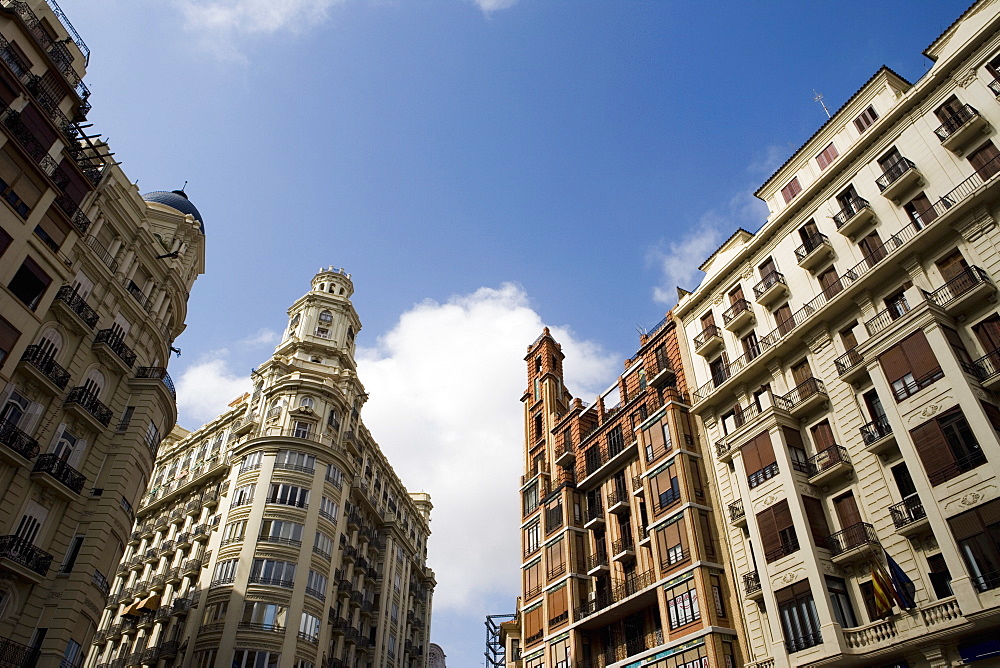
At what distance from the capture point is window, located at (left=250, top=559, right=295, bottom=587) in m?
50.9

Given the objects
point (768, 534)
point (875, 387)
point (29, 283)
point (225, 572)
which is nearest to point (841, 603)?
point (768, 534)

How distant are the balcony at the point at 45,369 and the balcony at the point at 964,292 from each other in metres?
38.4

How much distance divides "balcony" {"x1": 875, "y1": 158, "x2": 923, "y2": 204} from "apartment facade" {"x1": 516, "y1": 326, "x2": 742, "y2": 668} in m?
15.9

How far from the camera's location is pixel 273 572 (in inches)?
2028

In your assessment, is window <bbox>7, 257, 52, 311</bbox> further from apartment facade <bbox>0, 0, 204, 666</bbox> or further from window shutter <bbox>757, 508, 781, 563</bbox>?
window shutter <bbox>757, 508, 781, 563</bbox>

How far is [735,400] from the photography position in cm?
4022

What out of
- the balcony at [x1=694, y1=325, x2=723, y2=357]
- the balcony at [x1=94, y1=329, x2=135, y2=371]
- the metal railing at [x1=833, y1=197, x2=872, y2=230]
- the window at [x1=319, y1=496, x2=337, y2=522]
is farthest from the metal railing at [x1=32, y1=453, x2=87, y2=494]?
the metal railing at [x1=833, y1=197, x2=872, y2=230]

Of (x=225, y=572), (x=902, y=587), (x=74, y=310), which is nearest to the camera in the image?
(x=902, y=587)

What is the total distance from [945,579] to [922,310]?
10.8 metres

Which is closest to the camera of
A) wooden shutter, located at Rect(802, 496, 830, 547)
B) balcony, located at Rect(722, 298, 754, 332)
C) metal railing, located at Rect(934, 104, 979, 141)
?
wooden shutter, located at Rect(802, 496, 830, 547)

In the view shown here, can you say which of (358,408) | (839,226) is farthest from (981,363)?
(358,408)

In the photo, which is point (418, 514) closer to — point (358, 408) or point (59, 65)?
point (358, 408)

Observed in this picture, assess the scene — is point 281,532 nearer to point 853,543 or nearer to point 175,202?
point 175,202

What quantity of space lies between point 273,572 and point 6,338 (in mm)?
30287
